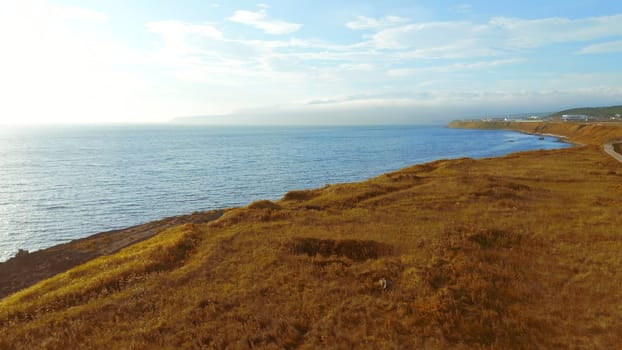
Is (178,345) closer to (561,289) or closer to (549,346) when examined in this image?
(549,346)

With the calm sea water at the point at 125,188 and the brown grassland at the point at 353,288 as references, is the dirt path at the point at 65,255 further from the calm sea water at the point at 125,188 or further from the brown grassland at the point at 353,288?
the brown grassland at the point at 353,288

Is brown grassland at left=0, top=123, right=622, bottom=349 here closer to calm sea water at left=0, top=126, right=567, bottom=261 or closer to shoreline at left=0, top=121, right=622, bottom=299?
shoreline at left=0, top=121, right=622, bottom=299

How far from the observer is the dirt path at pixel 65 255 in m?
25.5

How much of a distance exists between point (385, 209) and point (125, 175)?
6816 cm

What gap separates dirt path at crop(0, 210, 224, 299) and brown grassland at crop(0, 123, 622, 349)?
815 cm

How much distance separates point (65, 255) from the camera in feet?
100

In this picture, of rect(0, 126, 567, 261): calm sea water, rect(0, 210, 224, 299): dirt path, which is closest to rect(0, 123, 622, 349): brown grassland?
rect(0, 210, 224, 299): dirt path

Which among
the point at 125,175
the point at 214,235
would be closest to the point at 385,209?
the point at 214,235

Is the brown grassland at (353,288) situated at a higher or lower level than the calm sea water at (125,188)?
higher

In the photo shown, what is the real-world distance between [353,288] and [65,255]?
26931 mm

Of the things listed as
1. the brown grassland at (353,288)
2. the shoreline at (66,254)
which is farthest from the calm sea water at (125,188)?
the brown grassland at (353,288)

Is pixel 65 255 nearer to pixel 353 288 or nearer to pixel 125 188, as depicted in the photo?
pixel 353 288

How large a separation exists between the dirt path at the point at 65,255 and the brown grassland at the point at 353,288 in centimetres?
815

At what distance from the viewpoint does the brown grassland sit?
12344 millimetres
